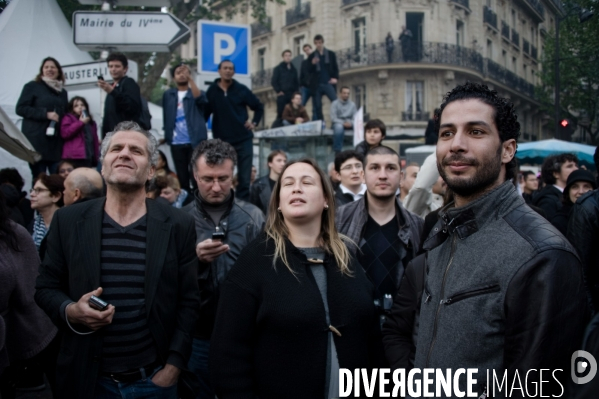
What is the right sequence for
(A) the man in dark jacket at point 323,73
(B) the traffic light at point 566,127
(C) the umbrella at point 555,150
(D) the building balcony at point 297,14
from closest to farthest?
(B) the traffic light at point 566,127
(C) the umbrella at point 555,150
(A) the man in dark jacket at point 323,73
(D) the building balcony at point 297,14

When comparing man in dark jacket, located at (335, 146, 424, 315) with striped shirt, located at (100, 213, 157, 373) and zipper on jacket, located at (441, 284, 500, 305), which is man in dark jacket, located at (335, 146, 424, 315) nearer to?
striped shirt, located at (100, 213, 157, 373)

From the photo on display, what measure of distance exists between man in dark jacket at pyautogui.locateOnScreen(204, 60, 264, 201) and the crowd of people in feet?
8.51

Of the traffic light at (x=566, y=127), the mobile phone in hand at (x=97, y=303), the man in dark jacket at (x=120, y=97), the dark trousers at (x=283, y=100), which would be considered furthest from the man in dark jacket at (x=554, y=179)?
the dark trousers at (x=283, y=100)

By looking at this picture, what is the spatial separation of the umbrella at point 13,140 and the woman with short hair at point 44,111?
2.22ft

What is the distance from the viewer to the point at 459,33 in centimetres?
2528

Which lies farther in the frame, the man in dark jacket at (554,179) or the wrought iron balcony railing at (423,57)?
the wrought iron balcony railing at (423,57)

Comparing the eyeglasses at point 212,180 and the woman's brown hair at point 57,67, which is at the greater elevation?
the woman's brown hair at point 57,67

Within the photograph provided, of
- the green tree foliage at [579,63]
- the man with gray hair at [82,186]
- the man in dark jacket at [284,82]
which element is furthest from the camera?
the man in dark jacket at [284,82]

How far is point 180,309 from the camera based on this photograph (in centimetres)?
294

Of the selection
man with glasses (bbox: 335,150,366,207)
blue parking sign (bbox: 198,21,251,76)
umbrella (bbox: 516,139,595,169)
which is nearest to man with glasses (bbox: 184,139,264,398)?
man with glasses (bbox: 335,150,366,207)

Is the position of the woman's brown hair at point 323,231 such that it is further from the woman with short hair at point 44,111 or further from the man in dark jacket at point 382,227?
the woman with short hair at point 44,111

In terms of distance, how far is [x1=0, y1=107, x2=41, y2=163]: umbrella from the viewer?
18.1 feet

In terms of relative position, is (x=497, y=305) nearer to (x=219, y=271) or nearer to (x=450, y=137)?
(x=450, y=137)

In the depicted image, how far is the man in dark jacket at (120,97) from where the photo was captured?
6410mm
